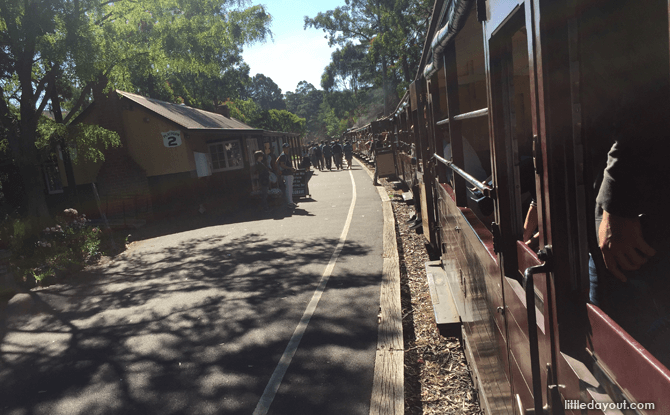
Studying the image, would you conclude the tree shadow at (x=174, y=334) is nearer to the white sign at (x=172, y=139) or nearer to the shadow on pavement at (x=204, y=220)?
the shadow on pavement at (x=204, y=220)

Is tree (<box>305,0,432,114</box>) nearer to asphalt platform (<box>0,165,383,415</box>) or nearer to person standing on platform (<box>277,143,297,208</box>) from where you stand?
person standing on platform (<box>277,143,297,208</box>)

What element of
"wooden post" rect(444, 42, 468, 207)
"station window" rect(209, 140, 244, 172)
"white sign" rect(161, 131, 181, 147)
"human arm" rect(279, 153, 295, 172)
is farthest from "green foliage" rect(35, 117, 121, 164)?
"wooden post" rect(444, 42, 468, 207)

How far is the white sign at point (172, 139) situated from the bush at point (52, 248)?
222 inches

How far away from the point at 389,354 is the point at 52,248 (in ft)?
29.8

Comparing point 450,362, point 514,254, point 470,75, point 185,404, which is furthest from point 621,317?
point 470,75

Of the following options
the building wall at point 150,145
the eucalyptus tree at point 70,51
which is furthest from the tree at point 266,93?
the eucalyptus tree at point 70,51

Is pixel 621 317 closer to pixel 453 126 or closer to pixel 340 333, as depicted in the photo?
pixel 453 126

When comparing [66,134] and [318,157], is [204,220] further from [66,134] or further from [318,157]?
[318,157]

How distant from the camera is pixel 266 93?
156500mm

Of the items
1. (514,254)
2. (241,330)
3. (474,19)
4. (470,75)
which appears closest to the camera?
(514,254)

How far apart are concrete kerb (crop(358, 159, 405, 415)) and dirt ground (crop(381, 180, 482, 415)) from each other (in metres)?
0.12

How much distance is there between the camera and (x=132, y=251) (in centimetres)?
1123

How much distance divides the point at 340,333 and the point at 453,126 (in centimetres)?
237

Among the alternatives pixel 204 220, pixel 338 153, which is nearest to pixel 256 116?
pixel 338 153
